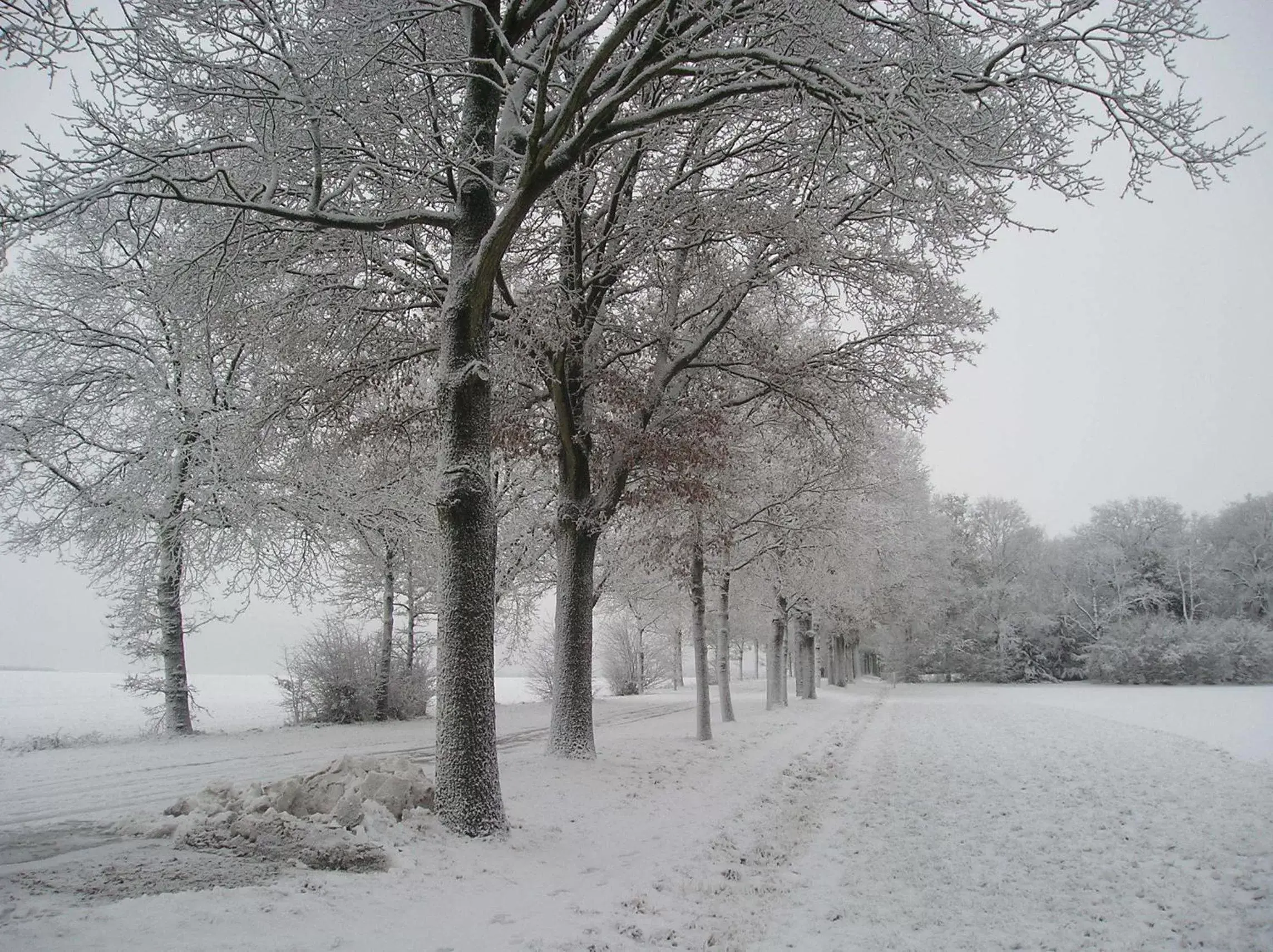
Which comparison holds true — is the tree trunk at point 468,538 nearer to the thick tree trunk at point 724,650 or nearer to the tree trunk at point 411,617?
the thick tree trunk at point 724,650

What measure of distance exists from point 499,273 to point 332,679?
1271 centimetres

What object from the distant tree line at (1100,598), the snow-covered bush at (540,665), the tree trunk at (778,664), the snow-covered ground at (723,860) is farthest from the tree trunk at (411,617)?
the distant tree line at (1100,598)

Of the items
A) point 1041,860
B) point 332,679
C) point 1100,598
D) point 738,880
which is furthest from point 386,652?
point 1100,598

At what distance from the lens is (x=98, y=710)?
651 inches

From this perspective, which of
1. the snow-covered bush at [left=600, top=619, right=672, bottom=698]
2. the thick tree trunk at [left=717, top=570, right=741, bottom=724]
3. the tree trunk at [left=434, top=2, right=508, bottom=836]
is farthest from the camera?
the snow-covered bush at [left=600, top=619, right=672, bottom=698]

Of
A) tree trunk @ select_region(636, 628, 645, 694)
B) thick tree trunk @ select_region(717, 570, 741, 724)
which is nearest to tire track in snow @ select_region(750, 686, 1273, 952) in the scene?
thick tree trunk @ select_region(717, 570, 741, 724)

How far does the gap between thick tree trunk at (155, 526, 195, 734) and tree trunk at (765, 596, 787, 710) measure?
14376mm

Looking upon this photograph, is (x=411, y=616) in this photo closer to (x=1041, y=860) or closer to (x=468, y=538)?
(x=468, y=538)

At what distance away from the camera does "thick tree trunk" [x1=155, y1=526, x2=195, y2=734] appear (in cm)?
1364

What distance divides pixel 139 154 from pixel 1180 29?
309 inches

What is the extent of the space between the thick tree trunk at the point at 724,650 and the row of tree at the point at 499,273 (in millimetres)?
752

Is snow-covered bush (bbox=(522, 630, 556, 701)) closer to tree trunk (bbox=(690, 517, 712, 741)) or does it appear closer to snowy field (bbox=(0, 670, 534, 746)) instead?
snowy field (bbox=(0, 670, 534, 746))

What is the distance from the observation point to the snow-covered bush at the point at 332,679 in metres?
16.7

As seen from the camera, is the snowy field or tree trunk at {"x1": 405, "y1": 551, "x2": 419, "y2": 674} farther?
tree trunk at {"x1": 405, "y1": 551, "x2": 419, "y2": 674}
